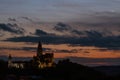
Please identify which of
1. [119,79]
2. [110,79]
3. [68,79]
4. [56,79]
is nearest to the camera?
[119,79]

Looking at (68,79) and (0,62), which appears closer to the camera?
(68,79)

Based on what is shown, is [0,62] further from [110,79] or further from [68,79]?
[110,79]

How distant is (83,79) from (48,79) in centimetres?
4025

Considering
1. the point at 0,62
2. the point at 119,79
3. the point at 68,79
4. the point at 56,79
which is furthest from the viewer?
the point at 0,62

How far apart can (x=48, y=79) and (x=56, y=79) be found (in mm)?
7403

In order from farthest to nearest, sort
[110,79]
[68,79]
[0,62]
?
[0,62] → [68,79] → [110,79]

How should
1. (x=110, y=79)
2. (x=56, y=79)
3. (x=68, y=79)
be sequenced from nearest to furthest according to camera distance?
(x=110, y=79)
(x=68, y=79)
(x=56, y=79)

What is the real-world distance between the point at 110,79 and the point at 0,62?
87.6 m

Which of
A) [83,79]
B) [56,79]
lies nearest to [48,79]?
[56,79]

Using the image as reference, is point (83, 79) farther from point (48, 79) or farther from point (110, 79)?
point (48, 79)

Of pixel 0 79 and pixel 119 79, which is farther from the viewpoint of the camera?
pixel 0 79

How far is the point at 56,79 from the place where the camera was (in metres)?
152

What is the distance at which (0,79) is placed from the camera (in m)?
113

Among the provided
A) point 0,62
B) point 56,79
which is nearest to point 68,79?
point 56,79
